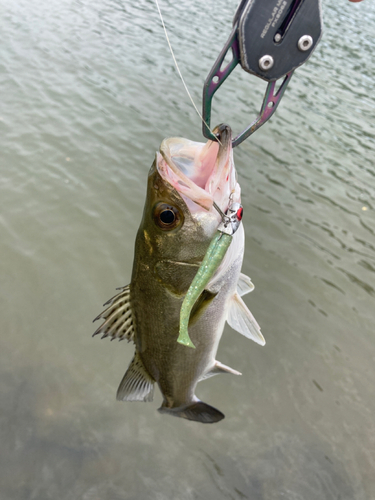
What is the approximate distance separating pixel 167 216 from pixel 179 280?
12.8 inches

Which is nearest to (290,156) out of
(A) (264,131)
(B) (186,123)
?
(A) (264,131)

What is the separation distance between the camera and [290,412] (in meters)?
3.81

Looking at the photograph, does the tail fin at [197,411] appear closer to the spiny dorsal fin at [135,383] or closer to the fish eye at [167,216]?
the spiny dorsal fin at [135,383]

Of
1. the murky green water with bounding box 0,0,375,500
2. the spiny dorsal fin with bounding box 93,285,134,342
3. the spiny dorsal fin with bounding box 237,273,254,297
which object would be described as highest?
the spiny dorsal fin with bounding box 237,273,254,297

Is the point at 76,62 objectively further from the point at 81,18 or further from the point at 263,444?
the point at 263,444

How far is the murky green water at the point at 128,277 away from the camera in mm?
3354

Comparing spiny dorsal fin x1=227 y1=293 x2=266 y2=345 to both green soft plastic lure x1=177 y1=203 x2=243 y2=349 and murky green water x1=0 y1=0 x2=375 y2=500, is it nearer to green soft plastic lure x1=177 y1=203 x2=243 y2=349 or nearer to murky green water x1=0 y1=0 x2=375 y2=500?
green soft plastic lure x1=177 y1=203 x2=243 y2=349

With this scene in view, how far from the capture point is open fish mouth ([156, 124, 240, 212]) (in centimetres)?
159

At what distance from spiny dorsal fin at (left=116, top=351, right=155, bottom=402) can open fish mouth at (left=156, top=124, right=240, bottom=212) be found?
1124mm

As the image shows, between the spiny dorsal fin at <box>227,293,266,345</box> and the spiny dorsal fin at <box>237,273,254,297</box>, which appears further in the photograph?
the spiny dorsal fin at <box>237,273,254,297</box>

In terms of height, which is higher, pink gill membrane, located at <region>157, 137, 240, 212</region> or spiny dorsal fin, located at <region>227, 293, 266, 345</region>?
pink gill membrane, located at <region>157, 137, 240, 212</region>

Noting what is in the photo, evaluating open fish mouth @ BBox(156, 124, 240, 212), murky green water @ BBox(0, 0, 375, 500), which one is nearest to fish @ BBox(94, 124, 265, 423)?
open fish mouth @ BBox(156, 124, 240, 212)

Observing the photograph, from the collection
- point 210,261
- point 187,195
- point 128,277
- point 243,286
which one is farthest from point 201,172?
point 128,277

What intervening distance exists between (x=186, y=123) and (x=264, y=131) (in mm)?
1553
